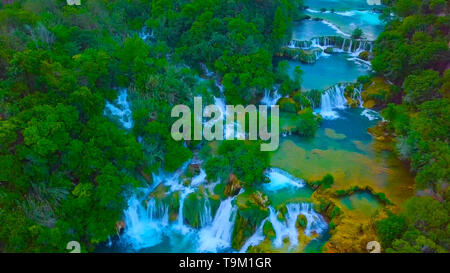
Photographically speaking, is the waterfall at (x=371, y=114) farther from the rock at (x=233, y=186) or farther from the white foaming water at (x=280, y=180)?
the rock at (x=233, y=186)

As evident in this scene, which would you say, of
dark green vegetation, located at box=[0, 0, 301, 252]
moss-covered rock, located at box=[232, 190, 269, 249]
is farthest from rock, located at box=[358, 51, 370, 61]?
moss-covered rock, located at box=[232, 190, 269, 249]

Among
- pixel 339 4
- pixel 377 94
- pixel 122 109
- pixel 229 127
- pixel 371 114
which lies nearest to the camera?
pixel 122 109

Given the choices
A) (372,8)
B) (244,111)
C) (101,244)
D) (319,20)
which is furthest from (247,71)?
(372,8)

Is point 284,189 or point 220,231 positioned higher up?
point 284,189

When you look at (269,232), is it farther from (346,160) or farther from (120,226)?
(346,160)

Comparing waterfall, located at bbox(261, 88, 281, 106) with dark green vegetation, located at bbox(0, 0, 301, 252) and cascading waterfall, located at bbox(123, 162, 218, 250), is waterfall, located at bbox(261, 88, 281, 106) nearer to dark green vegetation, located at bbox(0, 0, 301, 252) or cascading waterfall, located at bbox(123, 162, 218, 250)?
dark green vegetation, located at bbox(0, 0, 301, 252)

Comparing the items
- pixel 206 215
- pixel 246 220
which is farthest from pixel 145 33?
pixel 246 220

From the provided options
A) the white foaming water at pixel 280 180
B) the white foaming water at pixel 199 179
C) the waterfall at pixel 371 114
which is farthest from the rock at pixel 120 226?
the waterfall at pixel 371 114
